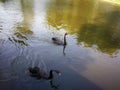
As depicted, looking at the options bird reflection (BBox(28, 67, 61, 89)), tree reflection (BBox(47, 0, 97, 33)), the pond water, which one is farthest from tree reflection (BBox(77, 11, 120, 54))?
bird reflection (BBox(28, 67, 61, 89))

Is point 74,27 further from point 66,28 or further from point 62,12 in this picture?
point 62,12

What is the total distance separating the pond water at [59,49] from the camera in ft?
40.7

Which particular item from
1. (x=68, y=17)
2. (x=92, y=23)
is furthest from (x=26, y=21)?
(x=92, y=23)

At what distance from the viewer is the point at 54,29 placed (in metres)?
20.9

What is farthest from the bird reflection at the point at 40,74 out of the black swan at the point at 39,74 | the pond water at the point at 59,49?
the pond water at the point at 59,49

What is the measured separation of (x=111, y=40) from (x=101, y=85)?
8.17 metres

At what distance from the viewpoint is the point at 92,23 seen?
24.5 metres

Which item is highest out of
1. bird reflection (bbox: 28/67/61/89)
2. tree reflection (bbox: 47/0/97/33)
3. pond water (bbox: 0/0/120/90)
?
tree reflection (bbox: 47/0/97/33)

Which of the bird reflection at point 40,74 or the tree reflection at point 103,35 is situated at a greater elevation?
the tree reflection at point 103,35

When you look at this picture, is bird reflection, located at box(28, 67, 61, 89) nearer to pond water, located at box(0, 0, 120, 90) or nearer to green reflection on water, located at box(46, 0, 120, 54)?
pond water, located at box(0, 0, 120, 90)

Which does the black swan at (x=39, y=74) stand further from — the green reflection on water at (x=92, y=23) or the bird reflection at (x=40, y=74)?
the green reflection on water at (x=92, y=23)

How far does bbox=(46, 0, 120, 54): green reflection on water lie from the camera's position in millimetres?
19109

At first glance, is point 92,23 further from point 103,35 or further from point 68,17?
point 103,35

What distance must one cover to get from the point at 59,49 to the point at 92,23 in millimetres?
9006
